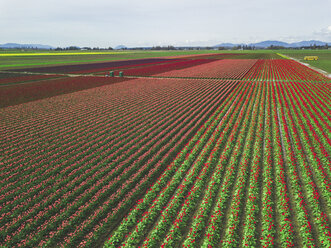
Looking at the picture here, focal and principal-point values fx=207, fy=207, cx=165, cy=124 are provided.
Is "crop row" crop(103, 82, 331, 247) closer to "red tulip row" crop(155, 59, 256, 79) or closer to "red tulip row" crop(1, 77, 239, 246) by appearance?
"red tulip row" crop(1, 77, 239, 246)

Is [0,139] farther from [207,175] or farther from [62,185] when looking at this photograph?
[207,175]

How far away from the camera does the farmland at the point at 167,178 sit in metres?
8.33

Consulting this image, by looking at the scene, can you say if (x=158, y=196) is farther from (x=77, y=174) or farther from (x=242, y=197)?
(x=77, y=174)

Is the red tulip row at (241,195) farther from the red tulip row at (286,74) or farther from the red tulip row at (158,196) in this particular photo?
the red tulip row at (286,74)

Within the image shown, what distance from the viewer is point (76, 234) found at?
8.38 meters

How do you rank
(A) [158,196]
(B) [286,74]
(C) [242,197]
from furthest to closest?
1. (B) [286,74]
2. (A) [158,196]
3. (C) [242,197]

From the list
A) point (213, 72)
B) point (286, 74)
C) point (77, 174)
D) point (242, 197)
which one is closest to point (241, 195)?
point (242, 197)

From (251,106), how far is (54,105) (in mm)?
25931

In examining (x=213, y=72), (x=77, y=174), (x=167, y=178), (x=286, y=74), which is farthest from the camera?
(x=213, y=72)

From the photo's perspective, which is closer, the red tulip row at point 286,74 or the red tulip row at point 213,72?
the red tulip row at point 286,74

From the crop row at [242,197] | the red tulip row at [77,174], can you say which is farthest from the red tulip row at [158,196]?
the red tulip row at [77,174]

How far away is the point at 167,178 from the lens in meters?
12.0

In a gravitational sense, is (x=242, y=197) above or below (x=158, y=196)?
above

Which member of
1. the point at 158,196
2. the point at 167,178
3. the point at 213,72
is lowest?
the point at 158,196
